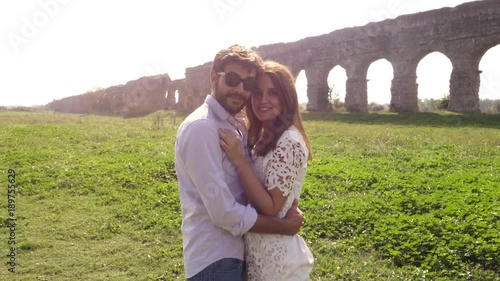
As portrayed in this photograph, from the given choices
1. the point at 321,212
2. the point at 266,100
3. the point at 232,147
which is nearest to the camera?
the point at 232,147

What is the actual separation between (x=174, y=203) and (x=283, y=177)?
5736 millimetres

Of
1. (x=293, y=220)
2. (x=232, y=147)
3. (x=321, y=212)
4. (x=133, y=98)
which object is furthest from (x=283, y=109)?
(x=133, y=98)

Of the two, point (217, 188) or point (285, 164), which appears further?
point (285, 164)

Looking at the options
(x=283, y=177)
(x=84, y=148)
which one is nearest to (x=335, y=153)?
(x=84, y=148)

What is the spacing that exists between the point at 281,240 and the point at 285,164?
18.6 inches

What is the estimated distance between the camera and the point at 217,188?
2.37 metres

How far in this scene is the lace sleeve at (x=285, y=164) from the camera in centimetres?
257

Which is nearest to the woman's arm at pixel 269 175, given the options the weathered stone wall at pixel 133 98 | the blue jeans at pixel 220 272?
the blue jeans at pixel 220 272

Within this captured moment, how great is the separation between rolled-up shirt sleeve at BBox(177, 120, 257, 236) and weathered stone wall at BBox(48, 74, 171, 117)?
34619mm

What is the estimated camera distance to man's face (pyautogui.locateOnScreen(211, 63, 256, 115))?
2.60 m

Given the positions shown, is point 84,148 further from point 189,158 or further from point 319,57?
point 319,57

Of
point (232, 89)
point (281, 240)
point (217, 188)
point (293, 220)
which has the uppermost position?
point (232, 89)

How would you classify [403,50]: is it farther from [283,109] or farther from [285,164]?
[285,164]

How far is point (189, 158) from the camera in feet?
7.83
